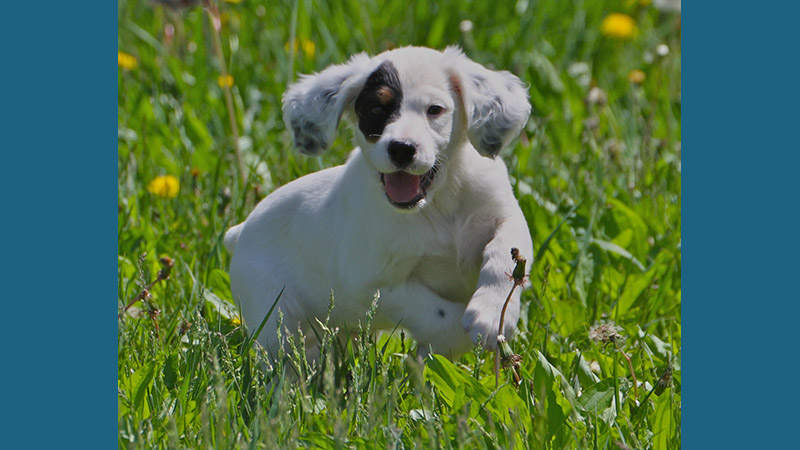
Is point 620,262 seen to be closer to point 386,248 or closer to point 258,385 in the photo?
point 386,248

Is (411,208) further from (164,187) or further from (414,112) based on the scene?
(164,187)

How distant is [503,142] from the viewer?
112 inches

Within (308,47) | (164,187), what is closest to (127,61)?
(308,47)

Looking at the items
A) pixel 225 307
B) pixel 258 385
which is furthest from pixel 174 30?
pixel 258 385

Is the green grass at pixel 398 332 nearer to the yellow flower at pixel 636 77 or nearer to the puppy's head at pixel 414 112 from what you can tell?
the yellow flower at pixel 636 77

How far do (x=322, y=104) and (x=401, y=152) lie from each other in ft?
1.38

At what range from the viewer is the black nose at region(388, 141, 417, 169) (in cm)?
264

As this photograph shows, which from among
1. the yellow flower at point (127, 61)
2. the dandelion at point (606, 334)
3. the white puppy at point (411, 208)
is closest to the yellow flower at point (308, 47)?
the yellow flower at point (127, 61)

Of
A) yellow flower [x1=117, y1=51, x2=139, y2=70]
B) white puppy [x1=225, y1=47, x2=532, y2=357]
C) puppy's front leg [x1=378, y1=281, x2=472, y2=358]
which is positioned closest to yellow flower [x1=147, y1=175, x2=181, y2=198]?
yellow flower [x1=117, y1=51, x2=139, y2=70]

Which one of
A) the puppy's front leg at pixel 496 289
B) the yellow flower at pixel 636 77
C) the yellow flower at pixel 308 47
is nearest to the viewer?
the puppy's front leg at pixel 496 289

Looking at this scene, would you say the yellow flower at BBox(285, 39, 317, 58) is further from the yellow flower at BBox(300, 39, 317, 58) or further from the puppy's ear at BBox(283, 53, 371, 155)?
the puppy's ear at BBox(283, 53, 371, 155)

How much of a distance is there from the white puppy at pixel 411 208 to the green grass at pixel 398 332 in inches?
5.5

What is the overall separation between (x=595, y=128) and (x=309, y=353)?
2.18 metres

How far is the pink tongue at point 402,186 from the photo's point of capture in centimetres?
280
